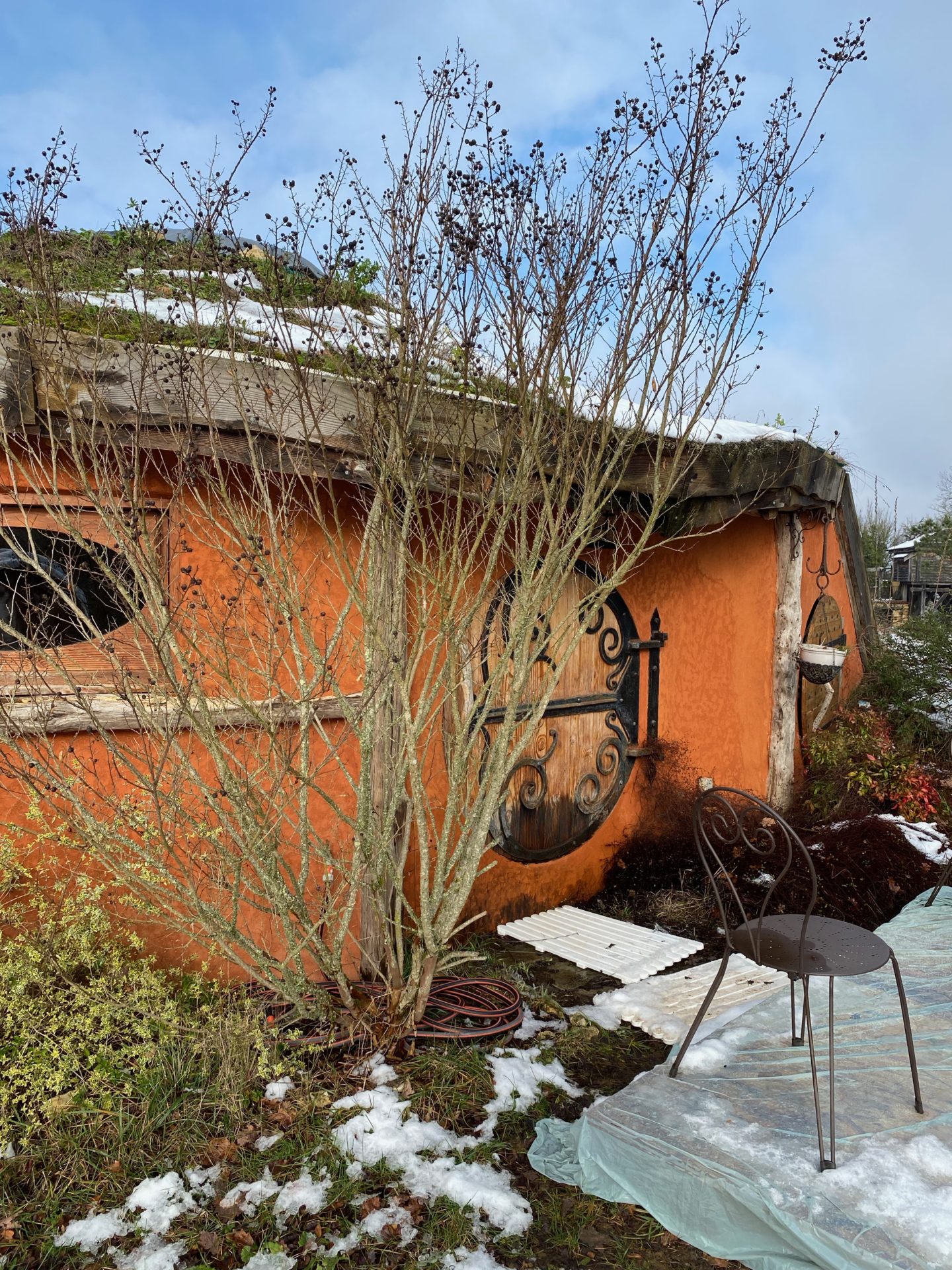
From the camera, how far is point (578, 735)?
17.6 feet

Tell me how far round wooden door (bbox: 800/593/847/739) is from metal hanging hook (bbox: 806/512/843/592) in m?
0.12

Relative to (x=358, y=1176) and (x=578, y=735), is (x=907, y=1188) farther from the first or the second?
(x=578, y=735)

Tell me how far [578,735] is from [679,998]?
1827 millimetres

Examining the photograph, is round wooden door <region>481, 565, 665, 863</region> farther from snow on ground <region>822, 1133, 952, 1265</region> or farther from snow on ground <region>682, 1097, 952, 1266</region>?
snow on ground <region>822, 1133, 952, 1265</region>

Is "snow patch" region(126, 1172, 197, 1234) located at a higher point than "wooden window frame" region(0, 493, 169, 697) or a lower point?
lower

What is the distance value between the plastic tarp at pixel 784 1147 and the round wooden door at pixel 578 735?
1.88 meters

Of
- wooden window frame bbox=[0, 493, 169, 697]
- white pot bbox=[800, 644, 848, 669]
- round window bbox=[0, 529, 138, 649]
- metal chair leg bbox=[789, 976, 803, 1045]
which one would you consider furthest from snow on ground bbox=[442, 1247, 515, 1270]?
white pot bbox=[800, 644, 848, 669]

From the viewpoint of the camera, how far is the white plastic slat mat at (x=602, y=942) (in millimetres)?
4297

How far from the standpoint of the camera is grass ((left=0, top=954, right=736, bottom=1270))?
2.30 m

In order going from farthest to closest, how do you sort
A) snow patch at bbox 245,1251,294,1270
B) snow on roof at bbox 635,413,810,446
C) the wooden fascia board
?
1. snow on roof at bbox 635,413,810,446
2. the wooden fascia board
3. snow patch at bbox 245,1251,294,1270

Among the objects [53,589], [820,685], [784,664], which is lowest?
[820,685]

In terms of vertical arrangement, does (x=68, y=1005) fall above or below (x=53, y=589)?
below

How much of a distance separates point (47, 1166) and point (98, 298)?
3.43m

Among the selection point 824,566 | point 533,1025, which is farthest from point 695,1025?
point 824,566
